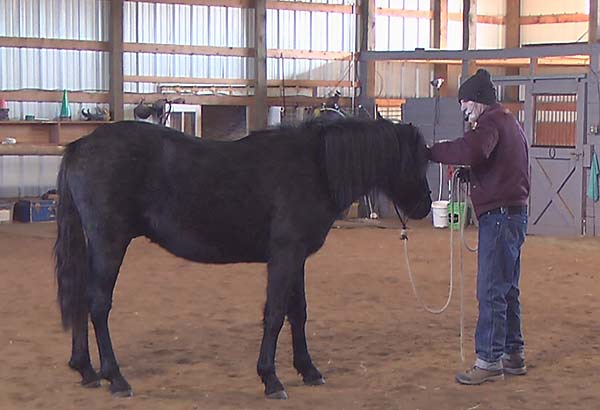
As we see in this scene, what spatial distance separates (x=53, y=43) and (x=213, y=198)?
9394mm

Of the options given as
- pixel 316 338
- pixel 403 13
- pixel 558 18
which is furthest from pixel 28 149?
pixel 558 18

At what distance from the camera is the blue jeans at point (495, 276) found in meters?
4.87

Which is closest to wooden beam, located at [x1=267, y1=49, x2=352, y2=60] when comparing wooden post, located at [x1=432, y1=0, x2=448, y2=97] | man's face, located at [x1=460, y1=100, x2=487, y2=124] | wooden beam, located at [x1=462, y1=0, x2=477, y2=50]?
wooden post, located at [x1=432, y1=0, x2=448, y2=97]

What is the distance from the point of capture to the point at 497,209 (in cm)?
487

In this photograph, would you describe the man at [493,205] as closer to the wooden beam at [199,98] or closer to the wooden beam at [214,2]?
the wooden beam at [199,98]

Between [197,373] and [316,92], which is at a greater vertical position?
[316,92]

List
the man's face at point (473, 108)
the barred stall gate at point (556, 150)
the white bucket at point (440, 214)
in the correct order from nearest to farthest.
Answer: the man's face at point (473, 108), the barred stall gate at point (556, 150), the white bucket at point (440, 214)

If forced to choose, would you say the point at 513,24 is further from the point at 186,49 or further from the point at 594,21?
the point at 186,49

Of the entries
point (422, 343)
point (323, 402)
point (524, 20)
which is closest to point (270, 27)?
point (524, 20)

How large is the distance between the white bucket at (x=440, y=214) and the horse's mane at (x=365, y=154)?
7.98 meters

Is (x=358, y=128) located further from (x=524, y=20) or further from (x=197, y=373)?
(x=524, y=20)

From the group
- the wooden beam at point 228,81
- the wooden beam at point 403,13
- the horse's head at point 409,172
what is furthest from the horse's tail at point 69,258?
the wooden beam at point 403,13

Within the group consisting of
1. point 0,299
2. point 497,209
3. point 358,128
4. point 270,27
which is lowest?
point 0,299

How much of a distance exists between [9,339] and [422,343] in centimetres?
244
